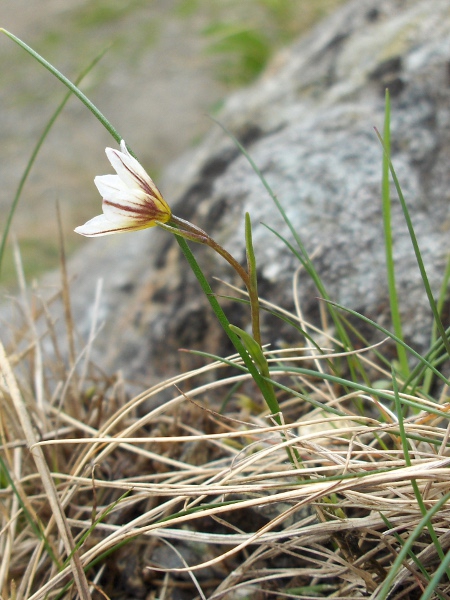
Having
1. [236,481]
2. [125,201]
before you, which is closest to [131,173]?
[125,201]

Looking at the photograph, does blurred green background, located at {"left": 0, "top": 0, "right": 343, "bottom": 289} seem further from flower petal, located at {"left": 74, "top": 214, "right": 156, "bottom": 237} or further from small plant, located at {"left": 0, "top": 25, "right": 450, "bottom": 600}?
flower petal, located at {"left": 74, "top": 214, "right": 156, "bottom": 237}

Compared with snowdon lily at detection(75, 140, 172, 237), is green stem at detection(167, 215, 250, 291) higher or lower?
lower

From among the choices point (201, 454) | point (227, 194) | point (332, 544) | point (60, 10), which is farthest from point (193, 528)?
point (60, 10)

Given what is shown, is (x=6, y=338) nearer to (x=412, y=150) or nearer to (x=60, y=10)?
(x=412, y=150)

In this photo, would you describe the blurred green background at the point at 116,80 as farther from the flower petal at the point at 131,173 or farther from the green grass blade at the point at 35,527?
the flower petal at the point at 131,173

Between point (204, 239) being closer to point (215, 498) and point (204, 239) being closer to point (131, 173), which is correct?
point (131, 173)

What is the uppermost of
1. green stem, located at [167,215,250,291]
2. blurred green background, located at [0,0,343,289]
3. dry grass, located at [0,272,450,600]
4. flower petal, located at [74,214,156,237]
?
blurred green background, located at [0,0,343,289]

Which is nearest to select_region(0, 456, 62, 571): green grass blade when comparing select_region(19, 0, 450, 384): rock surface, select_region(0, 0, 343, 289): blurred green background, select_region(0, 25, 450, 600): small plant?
select_region(0, 25, 450, 600): small plant
